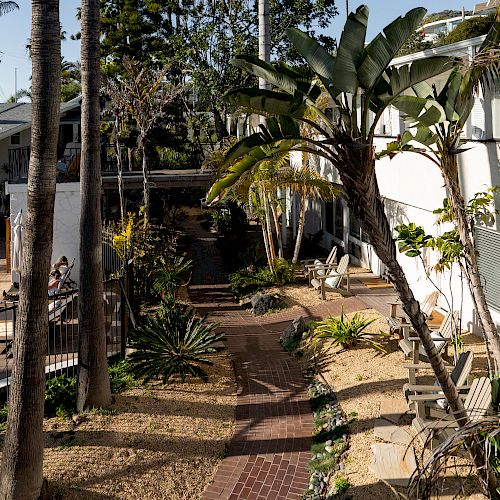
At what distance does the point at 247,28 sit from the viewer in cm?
2933

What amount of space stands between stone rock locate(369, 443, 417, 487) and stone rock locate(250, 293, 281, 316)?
814cm

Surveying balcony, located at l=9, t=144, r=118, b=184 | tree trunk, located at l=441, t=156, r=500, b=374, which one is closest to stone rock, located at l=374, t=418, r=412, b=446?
tree trunk, located at l=441, t=156, r=500, b=374

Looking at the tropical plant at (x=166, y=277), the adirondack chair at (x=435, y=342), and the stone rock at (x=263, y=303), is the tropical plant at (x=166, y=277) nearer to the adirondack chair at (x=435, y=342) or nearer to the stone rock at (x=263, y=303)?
the stone rock at (x=263, y=303)

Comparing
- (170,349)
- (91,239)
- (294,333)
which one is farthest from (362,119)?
(294,333)

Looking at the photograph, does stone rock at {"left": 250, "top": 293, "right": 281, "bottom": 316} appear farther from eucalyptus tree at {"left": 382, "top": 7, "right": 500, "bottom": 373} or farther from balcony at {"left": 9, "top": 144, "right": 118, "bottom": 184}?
balcony at {"left": 9, "top": 144, "right": 118, "bottom": 184}

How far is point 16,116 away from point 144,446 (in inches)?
1028

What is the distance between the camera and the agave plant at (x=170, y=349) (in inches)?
425

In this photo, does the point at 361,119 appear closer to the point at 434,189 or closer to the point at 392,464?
the point at 392,464

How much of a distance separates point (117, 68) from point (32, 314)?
83.3 ft

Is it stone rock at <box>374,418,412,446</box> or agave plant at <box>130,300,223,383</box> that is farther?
agave plant at <box>130,300,223,383</box>

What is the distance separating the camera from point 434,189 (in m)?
13.4

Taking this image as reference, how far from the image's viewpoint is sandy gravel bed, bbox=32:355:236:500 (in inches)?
297

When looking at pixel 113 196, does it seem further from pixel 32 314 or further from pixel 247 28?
pixel 32 314

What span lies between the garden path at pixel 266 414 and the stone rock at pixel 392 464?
95 cm
